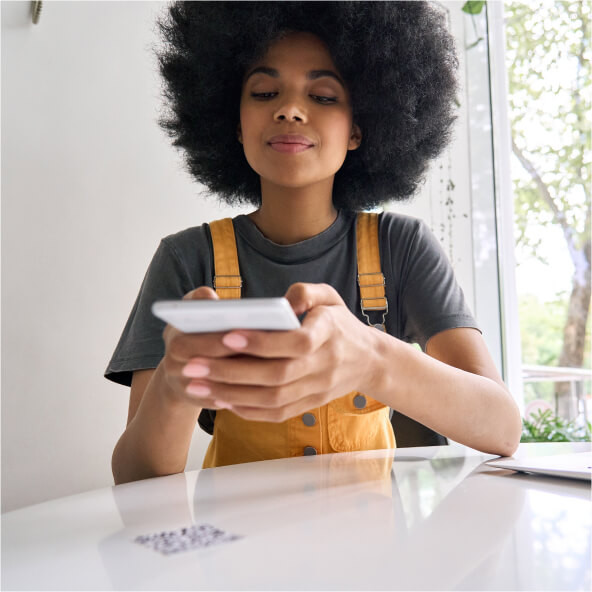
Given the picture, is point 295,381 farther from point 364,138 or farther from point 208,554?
point 364,138

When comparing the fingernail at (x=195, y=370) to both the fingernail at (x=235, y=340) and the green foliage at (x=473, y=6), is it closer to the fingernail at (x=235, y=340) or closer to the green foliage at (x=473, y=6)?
the fingernail at (x=235, y=340)

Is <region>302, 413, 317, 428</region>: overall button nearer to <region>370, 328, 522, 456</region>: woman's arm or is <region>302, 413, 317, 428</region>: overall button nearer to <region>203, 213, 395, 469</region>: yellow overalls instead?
<region>203, 213, 395, 469</region>: yellow overalls

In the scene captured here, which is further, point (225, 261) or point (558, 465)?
point (225, 261)

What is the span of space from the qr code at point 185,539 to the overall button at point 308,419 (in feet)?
1.63

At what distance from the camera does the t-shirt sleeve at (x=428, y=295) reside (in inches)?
44.9

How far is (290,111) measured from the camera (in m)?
1.12

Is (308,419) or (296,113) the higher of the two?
(296,113)

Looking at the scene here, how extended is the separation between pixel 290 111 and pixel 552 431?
168 cm

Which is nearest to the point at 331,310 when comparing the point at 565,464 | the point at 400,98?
the point at 565,464

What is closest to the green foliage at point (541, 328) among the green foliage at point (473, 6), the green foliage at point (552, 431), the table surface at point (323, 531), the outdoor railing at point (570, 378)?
the outdoor railing at point (570, 378)

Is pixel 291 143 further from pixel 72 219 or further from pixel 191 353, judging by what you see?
pixel 72 219

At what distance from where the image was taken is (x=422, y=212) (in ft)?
7.20

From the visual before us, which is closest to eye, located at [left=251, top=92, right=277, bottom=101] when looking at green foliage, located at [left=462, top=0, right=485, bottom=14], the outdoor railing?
green foliage, located at [left=462, top=0, right=485, bottom=14]

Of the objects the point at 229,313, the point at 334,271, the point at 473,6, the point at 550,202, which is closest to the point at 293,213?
the point at 334,271
